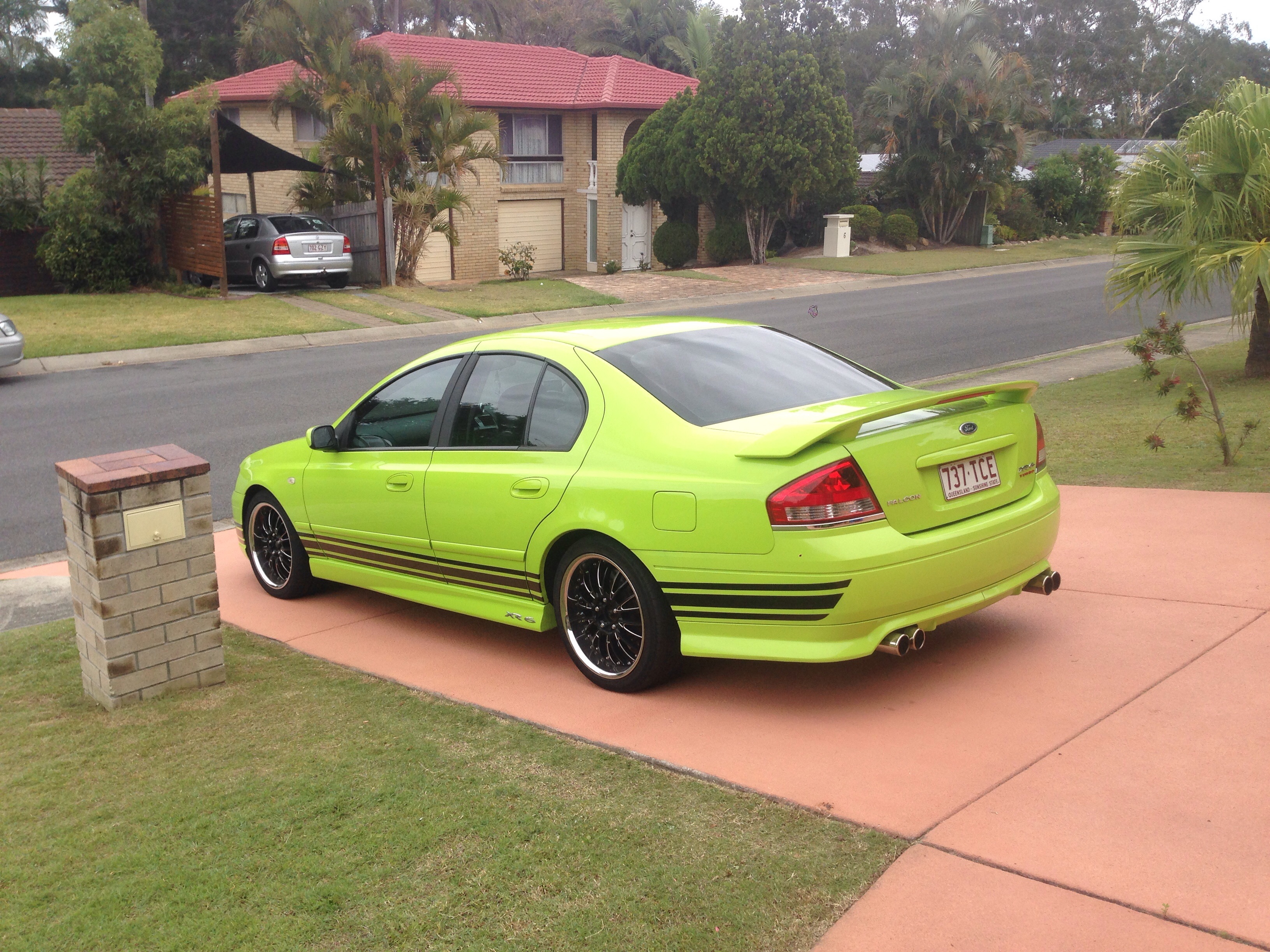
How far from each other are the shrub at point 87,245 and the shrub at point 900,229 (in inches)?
973

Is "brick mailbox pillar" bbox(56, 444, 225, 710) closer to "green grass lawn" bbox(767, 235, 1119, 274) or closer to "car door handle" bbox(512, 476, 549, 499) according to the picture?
"car door handle" bbox(512, 476, 549, 499)

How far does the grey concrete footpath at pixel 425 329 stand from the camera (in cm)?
1866

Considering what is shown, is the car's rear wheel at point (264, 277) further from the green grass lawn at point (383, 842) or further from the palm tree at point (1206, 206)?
the green grass lawn at point (383, 842)

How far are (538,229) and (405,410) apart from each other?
106 feet

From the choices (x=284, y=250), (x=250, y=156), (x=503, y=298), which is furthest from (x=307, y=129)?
(x=503, y=298)

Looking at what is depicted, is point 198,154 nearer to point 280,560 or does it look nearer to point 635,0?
point 280,560

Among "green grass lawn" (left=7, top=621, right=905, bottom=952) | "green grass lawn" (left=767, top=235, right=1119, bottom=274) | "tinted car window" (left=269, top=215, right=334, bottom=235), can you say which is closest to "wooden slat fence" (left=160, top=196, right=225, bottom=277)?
"tinted car window" (left=269, top=215, right=334, bottom=235)

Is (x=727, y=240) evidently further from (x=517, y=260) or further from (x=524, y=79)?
(x=524, y=79)

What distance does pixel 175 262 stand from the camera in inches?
1051

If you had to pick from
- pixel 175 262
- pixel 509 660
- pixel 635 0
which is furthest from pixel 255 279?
pixel 635 0

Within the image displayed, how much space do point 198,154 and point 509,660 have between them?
22157mm

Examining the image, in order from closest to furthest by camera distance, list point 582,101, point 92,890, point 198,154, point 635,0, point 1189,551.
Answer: point 92,890 → point 1189,551 → point 198,154 → point 582,101 → point 635,0

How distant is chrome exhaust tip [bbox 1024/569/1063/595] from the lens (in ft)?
17.2

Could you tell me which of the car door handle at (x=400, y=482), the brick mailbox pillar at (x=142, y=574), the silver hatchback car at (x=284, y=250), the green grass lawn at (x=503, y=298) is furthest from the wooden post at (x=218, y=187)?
the brick mailbox pillar at (x=142, y=574)
